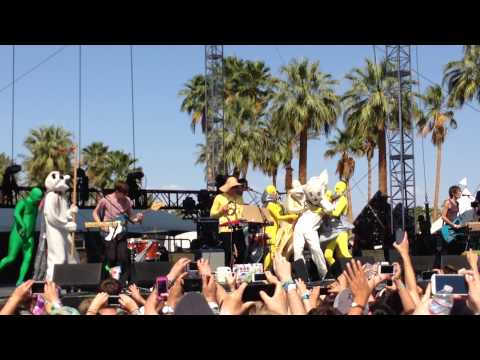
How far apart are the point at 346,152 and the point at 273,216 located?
106 ft

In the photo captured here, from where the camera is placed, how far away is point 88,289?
8.52 metres

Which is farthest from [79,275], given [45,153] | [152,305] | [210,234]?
[45,153]

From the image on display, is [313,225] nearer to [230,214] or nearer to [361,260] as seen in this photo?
[230,214]

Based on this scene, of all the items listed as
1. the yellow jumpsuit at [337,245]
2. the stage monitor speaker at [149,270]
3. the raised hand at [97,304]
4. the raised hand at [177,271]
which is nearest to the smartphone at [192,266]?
the stage monitor speaker at [149,270]

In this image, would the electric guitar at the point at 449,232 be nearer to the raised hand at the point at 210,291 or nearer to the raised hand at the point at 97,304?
the raised hand at the point at 210,291

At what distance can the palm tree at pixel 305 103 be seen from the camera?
113 feet

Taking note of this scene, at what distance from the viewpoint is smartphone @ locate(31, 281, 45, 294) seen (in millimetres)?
4375

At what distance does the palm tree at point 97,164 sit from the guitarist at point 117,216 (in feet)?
125

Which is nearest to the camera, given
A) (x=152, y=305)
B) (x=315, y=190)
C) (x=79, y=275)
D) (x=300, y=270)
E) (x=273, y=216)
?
A: (x=152, y=305)

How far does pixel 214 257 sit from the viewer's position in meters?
10.7

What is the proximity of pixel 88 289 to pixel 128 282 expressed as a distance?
69 cm

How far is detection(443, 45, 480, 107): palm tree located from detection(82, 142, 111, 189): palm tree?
2211 centimetres
